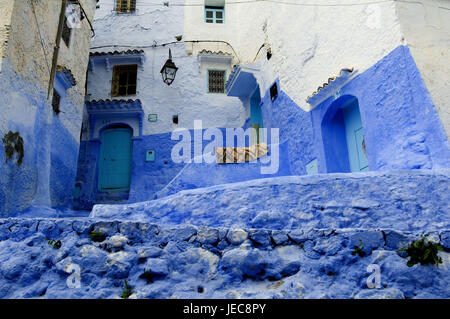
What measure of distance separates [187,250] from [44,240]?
4.63 feet

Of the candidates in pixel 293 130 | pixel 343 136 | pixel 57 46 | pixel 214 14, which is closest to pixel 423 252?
pixel 343 136

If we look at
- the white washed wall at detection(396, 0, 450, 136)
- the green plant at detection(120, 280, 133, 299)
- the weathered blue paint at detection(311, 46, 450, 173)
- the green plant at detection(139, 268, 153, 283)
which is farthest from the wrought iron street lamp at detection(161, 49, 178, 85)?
the green plant at detection(120, 280, 133, 299)

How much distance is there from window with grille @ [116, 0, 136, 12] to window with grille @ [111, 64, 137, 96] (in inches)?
105

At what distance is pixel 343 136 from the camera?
26.8 feet

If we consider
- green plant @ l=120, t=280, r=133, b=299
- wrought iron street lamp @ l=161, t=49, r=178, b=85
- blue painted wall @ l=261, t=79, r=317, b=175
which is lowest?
→ green plant @ l=120, t=280, r=133, b=299

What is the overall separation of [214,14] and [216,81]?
303cm

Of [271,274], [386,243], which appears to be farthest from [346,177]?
[271,274]

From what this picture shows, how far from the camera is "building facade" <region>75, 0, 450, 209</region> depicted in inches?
237

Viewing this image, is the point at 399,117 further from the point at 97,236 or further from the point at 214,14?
the point at 214,14

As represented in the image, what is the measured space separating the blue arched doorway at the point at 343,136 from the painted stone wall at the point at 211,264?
4721 millimetres

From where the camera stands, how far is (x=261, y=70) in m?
11.6

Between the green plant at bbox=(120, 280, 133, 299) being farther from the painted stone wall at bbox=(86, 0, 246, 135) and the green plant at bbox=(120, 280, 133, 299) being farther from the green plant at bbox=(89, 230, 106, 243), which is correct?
the painted stone wall at bbox=(86, 0, 246, 135)

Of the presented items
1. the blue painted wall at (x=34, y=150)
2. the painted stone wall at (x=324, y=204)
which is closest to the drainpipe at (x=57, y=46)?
the blue painted wall at (x=34, y=150)

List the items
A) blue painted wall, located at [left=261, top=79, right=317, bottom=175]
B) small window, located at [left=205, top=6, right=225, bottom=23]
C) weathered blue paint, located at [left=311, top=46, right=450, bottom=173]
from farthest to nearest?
1. small window, located at [left=205, top=6, right=225, bottom=23]
2. blue painted wall, located at [left=261, top=79, right=317, bottom=175]
3. weathered blue paint, located at [left=311, top=46, right=450, bottom=173]
